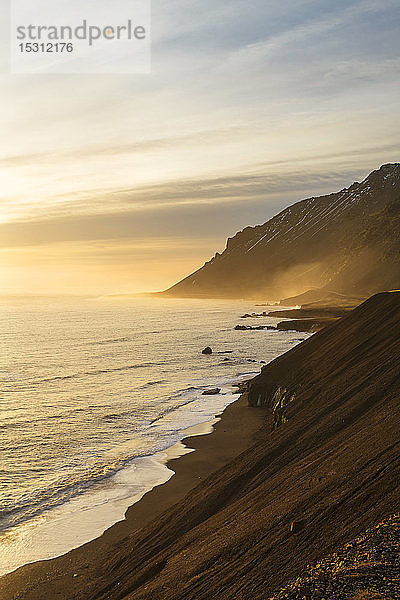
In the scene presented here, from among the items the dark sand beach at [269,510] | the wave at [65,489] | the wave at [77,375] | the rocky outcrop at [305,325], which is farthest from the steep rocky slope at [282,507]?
the rocky outcrop at [305,325]

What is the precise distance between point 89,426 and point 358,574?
29.4 meters

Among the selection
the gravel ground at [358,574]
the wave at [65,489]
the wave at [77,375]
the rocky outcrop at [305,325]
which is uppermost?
the gravel ground at [358,574]

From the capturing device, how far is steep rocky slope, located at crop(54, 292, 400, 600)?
1012 centimetres

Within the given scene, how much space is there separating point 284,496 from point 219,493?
151 inches

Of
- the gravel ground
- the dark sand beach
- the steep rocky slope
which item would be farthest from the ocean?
the gravel ground

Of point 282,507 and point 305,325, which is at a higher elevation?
point 282,507

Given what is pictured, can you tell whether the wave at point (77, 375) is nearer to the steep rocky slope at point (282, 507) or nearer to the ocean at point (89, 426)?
the ocean at point (89, 426)

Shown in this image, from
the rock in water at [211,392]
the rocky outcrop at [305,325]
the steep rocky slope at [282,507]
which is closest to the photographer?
the steep rocky slope at [282,507]

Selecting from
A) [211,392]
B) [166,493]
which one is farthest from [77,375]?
[166,493]

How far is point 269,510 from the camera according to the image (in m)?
12.6

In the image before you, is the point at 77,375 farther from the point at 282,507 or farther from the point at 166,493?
the point at 282,507

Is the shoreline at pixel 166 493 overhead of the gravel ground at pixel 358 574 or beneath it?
beneath

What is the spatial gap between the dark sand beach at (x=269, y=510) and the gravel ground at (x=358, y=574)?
88mm

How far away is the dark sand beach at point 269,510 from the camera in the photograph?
10172mm
